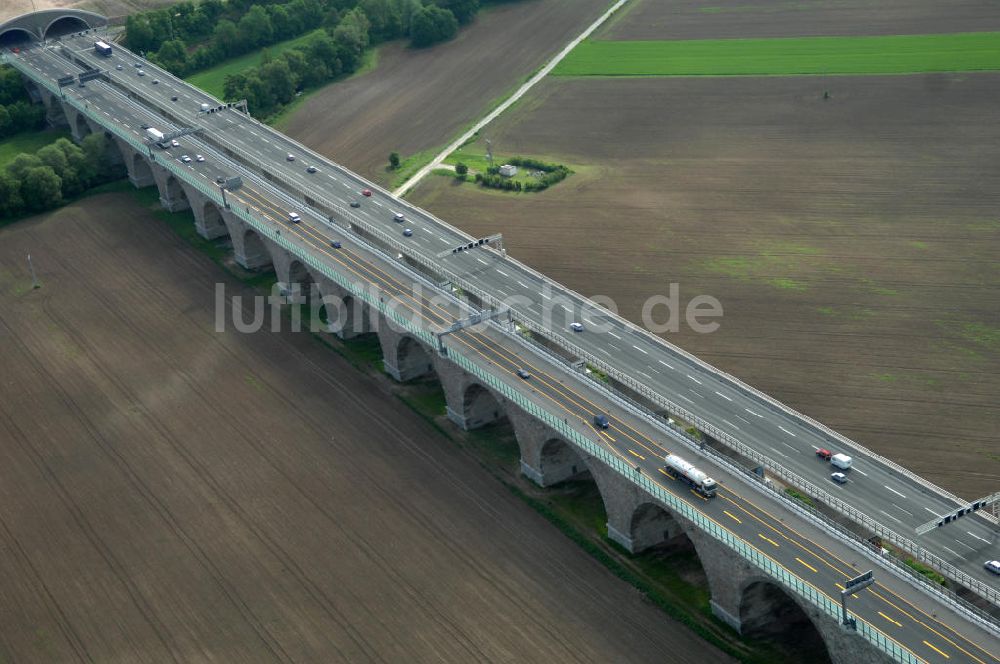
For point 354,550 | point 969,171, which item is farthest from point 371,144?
point 354,550

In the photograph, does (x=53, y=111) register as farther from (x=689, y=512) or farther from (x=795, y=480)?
(x=795, y=480)

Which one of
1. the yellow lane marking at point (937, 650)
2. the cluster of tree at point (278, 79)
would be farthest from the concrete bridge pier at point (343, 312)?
the cluster of tree at point (278, 79)

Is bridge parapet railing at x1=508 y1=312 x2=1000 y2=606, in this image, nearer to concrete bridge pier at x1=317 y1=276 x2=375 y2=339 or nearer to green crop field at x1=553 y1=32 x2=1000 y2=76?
concrete bridge pier at x1=317 y1=276 x2=375 y2=339

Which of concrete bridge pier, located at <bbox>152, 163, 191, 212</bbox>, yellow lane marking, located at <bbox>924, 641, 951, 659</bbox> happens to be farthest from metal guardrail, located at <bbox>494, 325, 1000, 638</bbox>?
concrete bridge pier, located at <bbox>152, 163, 191, 212</bbox>

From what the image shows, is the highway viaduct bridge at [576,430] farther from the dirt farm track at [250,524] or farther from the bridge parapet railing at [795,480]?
the dirt farm track at [250,524]

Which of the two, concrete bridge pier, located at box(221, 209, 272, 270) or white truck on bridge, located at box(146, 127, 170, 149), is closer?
concrete bridge pier, located at box(221, 209, 272, 270)

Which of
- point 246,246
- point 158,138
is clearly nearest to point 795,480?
point 246,246

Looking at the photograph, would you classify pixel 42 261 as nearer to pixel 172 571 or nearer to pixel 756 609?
pixel 172 571
